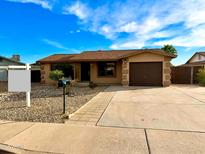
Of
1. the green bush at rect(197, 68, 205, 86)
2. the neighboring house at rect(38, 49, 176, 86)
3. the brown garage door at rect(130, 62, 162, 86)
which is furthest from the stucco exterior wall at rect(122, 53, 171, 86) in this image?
the green bush at rect(197, 68, 205, 86)

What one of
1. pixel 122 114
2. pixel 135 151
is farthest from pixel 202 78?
pixel 135 151

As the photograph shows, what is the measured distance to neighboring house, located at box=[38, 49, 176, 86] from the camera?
52.5ft

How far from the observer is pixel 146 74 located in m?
16.4

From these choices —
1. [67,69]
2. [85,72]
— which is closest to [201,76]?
[85,72]

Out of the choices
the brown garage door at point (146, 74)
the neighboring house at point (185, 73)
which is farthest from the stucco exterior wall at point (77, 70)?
the neighboring house at point (185, 73)

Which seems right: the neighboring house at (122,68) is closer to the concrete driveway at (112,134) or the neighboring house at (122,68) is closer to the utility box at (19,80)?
the concrete driveway at (112,134)

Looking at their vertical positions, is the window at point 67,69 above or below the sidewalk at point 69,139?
above

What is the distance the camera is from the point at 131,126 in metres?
5.13

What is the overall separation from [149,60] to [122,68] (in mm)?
2601

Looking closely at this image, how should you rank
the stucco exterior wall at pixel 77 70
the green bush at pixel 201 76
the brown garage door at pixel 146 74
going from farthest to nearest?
the stucco exterior wall at pixel 77 70 → the green bush at pixel 201 76 → the brown garage door at pixel 146 74

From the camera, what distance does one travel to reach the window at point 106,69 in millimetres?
18102

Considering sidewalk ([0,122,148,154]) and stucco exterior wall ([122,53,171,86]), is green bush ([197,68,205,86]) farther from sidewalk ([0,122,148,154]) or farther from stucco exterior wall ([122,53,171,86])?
sidewalk ([0,122,148,154])

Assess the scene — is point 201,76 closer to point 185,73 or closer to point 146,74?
point 185,73

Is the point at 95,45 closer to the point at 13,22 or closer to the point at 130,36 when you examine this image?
the point at 130,36
